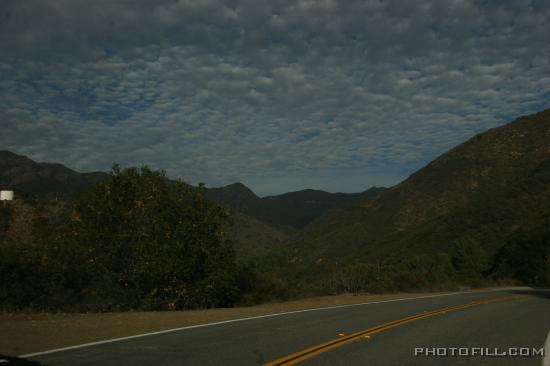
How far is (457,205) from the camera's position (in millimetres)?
73750

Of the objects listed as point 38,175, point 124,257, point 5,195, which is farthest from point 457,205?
point 38,175

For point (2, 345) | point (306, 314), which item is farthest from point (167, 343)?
point (306, 314)

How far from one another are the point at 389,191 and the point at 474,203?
3048 cm

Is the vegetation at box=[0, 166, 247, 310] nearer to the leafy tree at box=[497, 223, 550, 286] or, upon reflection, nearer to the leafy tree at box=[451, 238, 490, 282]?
the leafy tree at box=[497, 223, 550, 286]

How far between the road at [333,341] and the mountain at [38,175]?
13354cm

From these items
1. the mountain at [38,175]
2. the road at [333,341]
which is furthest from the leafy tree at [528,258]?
the mountain at [38,175]

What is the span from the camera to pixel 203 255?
20891 mm

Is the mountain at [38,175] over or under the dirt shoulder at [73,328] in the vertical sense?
over

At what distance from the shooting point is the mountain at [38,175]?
140 m

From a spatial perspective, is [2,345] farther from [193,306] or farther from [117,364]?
[193,306]

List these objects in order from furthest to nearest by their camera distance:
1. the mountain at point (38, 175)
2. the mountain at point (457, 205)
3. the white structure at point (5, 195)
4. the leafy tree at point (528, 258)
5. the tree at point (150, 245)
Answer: the mountain at point (38, 175), the mountain at point (457, 205), the white structure at point (5, 195), the leafy tree at point (528, 258), the tree at point (150, 245)

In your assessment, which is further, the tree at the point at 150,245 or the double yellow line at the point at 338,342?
the tree at the point at 150,245

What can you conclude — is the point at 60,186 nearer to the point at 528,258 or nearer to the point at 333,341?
the point at 528,258

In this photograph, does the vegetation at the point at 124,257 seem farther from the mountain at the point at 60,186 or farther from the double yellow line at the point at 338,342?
the mountain at the point at 60,186
